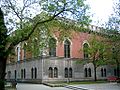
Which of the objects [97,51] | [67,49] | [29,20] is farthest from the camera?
[67,49]

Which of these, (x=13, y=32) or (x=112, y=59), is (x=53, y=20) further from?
(x=112, y=59)

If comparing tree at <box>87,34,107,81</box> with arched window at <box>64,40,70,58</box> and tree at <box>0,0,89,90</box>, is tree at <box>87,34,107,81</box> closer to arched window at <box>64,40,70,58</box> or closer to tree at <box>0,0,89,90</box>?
arched window at <box>64,40,70,58</box>

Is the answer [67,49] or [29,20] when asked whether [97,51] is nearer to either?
[67,49]

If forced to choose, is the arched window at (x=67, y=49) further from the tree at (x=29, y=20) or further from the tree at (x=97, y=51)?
the tree at (x=29, y=20)

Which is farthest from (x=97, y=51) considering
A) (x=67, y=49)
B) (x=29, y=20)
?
(x=29, y=20)

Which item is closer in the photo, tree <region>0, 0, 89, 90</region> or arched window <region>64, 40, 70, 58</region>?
tree <region>0, 0, 89, 90</region>

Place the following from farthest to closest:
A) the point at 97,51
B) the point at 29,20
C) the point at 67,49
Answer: the point at 67,49 → the point at 97,51 → the point at 29,20

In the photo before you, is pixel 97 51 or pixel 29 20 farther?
pixel 97 51

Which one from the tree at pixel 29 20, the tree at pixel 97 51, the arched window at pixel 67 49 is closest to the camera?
the tree at pixel 29 20

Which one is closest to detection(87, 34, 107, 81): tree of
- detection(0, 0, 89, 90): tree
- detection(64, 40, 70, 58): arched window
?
detection(64, 40, 70, 58): arched window

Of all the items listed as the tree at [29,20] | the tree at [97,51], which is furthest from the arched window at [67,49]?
the tree at [29,20]

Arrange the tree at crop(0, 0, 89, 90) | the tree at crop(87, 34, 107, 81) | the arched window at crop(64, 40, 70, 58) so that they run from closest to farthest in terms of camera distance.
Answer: the tree at crop(0, 0, 89, 90) < the tree at crop(87, 34, 107, 81) < the arched window at crop(64, 40, 70, 58)

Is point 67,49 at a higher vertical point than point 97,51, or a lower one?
higher

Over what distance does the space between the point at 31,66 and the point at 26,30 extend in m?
24.3
